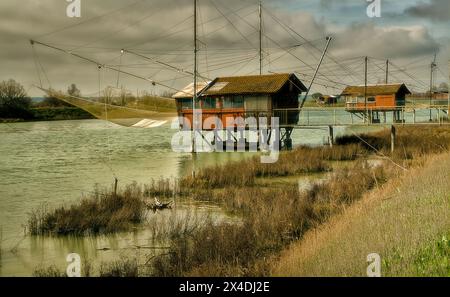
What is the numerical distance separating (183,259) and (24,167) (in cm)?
2215

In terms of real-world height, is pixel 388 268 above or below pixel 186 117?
below

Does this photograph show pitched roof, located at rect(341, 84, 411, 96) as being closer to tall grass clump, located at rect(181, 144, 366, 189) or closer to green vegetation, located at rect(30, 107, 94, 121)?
tall grass clump, located at rect(181, 144, 366, 189)

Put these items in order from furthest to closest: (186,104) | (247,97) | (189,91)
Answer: (186,104) < (189,91) < (247,97)

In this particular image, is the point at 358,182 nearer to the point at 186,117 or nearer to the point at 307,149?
the point at 307,149

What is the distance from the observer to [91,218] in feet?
43.5

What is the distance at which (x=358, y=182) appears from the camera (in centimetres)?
1712

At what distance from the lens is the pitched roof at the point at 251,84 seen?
33.9 metres

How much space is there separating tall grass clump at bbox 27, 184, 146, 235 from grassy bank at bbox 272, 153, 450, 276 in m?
5.65

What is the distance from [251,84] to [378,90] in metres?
20.1

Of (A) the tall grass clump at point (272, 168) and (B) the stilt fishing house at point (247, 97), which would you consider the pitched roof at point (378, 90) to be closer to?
(B) the stilt fishing house at point (247, 97)

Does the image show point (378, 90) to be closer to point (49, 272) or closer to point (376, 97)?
point (376, 97)

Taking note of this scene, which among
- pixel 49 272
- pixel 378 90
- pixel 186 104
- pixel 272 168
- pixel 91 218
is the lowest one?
pixel 49 272

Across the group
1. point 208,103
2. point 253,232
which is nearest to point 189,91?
point 208,103

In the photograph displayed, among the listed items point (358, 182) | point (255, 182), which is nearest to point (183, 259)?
point (358, 182)
